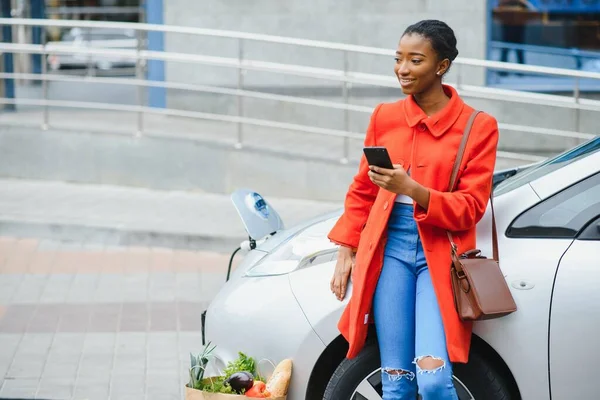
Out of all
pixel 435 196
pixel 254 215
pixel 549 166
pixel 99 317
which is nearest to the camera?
pixel 435 196

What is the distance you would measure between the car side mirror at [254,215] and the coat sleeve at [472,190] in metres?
1.34

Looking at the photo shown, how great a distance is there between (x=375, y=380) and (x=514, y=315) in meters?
0.60

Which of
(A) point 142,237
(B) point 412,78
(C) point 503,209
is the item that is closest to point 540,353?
(C) point 503,209

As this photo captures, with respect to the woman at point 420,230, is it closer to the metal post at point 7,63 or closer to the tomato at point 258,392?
the tomato at point 258,392

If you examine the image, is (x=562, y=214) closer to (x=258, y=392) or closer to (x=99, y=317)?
(x=258, y=392)

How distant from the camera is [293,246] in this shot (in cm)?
467

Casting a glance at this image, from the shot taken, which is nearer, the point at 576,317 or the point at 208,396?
the point at 576,317

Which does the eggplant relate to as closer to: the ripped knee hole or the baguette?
the baguette

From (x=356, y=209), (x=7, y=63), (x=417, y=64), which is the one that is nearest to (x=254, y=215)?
(x=356, y=209)

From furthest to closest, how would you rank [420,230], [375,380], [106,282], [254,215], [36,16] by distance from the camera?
[36,16] < [106,282] < [254,215] < [375,380] < [420,230]

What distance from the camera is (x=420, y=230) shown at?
12.4 ft

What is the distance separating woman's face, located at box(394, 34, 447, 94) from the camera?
3.79 m

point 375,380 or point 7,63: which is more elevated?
point 7,63

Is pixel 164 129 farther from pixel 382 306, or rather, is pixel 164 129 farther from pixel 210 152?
pixel 382 306
